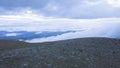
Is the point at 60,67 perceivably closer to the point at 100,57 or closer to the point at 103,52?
the point at 100,57

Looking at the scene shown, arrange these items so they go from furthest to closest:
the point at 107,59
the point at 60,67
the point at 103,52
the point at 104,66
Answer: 1. the point at 103,52
2. the point at 107,59
3. the point at 104,66
4. the point at 60,67

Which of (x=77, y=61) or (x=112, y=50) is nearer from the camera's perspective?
(x=77, y=61)

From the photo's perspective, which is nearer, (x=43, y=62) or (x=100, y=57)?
(x=43, y=62)

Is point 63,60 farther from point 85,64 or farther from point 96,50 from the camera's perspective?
point 96,50

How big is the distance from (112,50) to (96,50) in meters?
2.99

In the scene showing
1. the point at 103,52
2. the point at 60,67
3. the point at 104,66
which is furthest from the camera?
the point at 103,52

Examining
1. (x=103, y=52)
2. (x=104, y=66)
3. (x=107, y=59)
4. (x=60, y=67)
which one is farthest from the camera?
(x=103, y=52)

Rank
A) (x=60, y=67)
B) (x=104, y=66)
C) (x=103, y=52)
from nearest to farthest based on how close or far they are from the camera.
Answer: (x=60, y=67) < (x=104, y=66) < (x=103, y=52)

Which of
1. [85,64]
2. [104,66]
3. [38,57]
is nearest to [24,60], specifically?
[38,57]

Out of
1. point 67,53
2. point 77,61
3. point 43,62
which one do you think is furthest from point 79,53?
point 43,62

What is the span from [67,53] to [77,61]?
3758mm

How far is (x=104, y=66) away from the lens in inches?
1321

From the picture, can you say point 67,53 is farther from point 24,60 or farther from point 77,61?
point 24,60

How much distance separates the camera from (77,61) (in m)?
33.8
